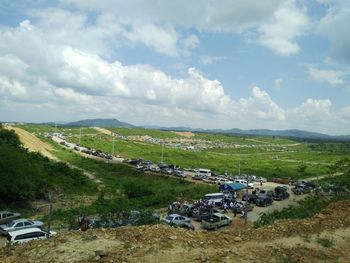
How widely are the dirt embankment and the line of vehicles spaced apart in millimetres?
5642

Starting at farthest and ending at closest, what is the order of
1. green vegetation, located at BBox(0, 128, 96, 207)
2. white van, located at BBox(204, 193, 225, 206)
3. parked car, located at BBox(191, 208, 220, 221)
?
1. white van, located at BBox(204, 193, 225, 206)
2. green vegetation, located at BBox(0, 128, 96, 207)
3. parked car, located at BBox(191, 208, 220, 221)

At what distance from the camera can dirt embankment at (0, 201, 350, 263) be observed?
1243 centimetres

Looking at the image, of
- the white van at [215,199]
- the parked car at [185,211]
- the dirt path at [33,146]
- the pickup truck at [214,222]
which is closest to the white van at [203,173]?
the white van at [215,199]

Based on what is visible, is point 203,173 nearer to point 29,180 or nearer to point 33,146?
point 29,180

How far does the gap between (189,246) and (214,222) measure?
2077 cm

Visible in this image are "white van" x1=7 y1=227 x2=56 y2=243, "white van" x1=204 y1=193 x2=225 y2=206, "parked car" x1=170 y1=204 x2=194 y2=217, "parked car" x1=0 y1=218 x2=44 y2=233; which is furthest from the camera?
"white van" x1=204 y1=193 x2=225 y2=206

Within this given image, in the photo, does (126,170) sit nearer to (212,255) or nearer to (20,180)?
(20,180)

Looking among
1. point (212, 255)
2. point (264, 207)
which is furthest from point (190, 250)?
point (264, 207)

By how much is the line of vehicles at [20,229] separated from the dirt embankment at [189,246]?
5.64 m

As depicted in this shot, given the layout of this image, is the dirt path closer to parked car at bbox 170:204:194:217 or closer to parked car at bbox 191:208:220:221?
parked car at bbox 170:204:194:217

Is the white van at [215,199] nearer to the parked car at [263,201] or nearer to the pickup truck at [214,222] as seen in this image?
the parked car at [263,201]

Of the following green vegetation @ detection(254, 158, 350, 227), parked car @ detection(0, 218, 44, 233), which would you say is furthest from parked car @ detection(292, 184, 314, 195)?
parked car @ detection(0, 218, 44, 233)

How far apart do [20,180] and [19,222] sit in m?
13.7

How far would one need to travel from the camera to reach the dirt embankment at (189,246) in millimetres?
12430
